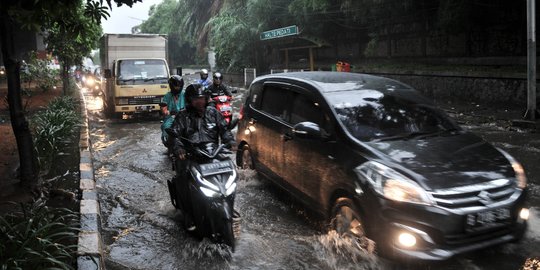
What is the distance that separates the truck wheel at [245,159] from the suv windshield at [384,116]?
2.22m

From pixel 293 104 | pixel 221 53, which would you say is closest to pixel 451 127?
pixel 293 104

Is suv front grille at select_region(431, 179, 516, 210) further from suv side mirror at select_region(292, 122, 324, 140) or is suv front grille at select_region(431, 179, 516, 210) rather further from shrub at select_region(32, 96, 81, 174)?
shrub at select_region(32, 96, 81, 174)

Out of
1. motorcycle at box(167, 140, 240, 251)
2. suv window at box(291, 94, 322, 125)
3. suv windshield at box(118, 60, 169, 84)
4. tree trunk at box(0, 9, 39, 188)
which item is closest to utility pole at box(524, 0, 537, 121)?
suv window at box(291, 94, 322, 125)

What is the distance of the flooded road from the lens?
4.46 meters

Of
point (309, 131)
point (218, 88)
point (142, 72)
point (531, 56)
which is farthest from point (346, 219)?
point (142, 72)

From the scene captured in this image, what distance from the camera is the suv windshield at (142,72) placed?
14578mm

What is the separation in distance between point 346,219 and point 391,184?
697 mm

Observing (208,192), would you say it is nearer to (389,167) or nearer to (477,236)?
(389,167)

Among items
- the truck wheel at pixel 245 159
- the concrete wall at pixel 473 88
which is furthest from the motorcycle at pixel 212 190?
the concrete wall at pixel 473 88

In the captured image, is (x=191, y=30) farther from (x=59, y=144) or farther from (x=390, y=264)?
(x=390, y=264)

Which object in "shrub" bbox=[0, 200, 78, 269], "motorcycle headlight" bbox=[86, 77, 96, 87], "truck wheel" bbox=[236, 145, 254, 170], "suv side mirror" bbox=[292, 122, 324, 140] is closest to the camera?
"shrub" bbox=[0, 200, 78, 269]

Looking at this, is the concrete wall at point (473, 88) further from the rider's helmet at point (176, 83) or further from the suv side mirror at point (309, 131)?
the suv side mirror at point (309, 131)

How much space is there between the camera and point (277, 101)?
634cm

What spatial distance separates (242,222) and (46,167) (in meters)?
4.11
